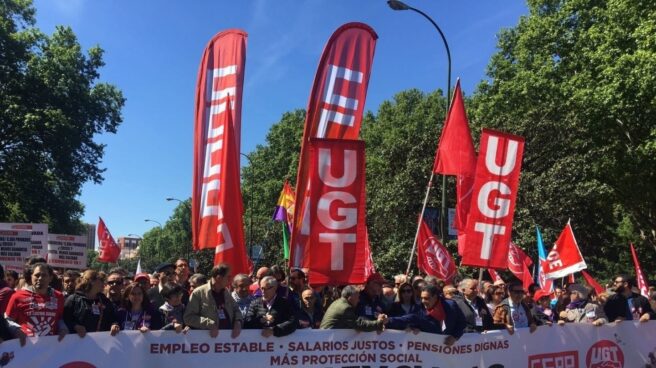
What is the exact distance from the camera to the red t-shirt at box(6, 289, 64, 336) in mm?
5219

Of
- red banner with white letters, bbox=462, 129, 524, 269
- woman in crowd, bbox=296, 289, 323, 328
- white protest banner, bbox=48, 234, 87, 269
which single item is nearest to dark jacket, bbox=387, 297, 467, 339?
woman in crowd, bbox=296, 289, 323, 328

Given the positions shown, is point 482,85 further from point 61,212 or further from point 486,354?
point 486,354

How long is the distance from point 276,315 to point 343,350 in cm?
79

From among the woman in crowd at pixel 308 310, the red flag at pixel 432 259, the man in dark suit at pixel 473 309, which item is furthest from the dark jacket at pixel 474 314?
the red flag at pixel 432 259

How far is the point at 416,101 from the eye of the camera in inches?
1929

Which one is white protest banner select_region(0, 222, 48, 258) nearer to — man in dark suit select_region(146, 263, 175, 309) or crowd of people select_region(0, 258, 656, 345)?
crowd of people select_region(0, 258, 656, 345)

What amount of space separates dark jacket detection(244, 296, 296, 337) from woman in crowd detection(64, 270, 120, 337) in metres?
1.30

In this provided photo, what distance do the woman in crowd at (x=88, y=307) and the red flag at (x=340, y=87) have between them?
2806 millimetres

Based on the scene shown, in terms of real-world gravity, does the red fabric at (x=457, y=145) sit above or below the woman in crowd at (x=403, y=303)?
above

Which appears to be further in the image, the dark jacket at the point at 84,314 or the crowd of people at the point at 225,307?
the dark jacket at the point at 84,314

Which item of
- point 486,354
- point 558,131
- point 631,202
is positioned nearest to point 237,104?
point 486,354

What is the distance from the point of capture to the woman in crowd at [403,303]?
7109 millimetres

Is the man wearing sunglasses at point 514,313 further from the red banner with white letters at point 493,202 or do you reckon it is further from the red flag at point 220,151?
the red flag at point 220,151

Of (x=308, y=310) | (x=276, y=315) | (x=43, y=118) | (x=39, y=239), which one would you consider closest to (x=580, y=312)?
(x=308, y=310)
